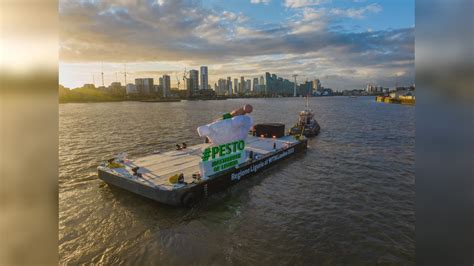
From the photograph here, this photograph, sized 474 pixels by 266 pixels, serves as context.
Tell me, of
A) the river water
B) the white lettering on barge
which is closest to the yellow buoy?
the river water

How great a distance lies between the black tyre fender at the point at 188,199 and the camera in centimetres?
1930

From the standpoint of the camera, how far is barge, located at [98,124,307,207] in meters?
19.5

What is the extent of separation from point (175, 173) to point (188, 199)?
3.20 m

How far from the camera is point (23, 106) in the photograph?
2.02 metres

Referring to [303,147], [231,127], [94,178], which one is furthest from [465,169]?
[303,147]

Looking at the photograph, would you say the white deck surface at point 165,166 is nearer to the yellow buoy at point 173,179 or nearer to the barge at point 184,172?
the barge at point 184,172

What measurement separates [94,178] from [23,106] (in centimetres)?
2761

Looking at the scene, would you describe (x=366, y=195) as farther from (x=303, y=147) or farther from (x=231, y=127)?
(x=303, y=147)

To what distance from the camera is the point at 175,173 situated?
2212 centimetres

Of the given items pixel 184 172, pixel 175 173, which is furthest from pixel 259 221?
pixel 175 173

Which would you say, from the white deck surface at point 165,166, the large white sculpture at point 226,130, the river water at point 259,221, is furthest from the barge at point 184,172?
the river water at point 259,221

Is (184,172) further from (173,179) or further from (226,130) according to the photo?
(226,130)

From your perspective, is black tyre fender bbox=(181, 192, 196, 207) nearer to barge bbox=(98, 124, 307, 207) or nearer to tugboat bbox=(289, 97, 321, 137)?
barge bbox=(98, 124, 307, 207)

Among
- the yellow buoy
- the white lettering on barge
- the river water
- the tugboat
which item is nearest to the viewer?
the river water
